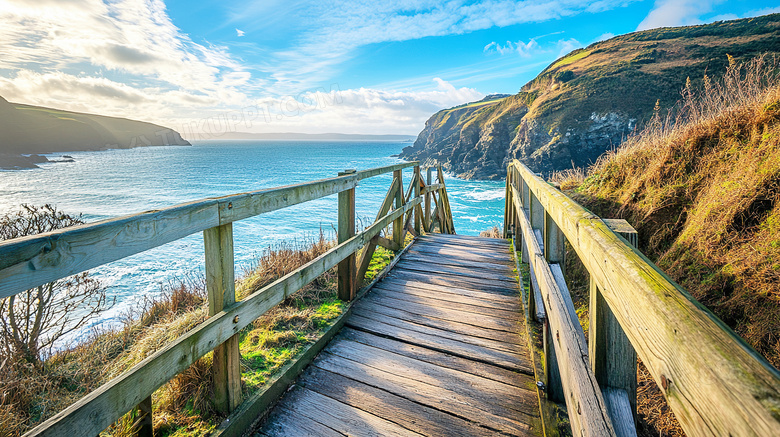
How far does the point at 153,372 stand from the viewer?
148 centimetres

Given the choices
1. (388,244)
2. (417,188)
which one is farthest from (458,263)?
(417,188)

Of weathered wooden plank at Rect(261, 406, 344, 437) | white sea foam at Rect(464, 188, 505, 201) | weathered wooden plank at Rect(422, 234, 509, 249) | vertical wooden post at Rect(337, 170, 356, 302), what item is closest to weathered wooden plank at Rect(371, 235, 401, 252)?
vertical wooden post at Rect(337, 170, 356, 302)

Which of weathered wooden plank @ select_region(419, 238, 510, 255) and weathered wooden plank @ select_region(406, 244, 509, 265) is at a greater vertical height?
weathered wooden plank @ select_region(419, 238, 510, 255)

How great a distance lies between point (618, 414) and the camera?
108 centimetres

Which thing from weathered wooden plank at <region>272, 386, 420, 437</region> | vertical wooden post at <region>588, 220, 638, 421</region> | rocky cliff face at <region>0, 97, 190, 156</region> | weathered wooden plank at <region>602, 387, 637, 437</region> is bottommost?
weathered wooden plank at <region>272, 386, 420, 437</region>

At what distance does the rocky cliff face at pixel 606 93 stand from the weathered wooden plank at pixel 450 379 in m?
29.0

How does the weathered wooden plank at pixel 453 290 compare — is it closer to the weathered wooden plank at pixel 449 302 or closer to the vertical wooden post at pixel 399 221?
the weathered wooden plank at pixel 449 302

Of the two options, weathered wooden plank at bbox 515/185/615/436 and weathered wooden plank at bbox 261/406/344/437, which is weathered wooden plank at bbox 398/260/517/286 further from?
weathered wooden plank at bbox 261/406/344/437

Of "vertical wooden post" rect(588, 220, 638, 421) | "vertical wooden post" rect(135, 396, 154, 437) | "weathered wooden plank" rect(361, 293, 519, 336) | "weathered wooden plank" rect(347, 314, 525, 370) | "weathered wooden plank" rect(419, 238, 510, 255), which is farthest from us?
"weathered wooden plank" rect(419, 238, 510, 255)

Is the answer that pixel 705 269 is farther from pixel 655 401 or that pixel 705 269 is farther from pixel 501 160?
pixel 501 160

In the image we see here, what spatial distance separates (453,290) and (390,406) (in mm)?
1919

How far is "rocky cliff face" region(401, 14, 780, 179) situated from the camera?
96.2ft

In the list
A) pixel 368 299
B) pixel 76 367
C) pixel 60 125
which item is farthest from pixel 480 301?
pixel 60 125

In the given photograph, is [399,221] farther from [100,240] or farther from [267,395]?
[100,240]
